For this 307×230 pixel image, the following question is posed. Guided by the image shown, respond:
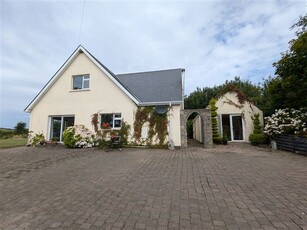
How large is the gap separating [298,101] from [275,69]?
8.95 ft

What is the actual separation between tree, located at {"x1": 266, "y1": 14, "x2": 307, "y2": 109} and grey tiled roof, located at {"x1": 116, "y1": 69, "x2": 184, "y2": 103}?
278 inches

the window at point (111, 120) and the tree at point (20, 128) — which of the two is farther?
the tree at point (20, 128)

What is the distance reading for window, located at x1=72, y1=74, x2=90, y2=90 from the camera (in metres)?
13.9

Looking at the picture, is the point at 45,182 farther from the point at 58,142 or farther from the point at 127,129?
the point at 58,142

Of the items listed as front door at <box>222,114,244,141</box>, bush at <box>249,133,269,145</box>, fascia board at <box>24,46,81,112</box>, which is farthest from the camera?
front door at <box>222,114,244,141</box>

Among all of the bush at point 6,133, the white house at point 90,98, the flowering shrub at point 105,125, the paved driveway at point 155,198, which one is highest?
the white house at point 90,98

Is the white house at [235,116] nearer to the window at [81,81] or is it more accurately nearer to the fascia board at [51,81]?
the window at [81,81]

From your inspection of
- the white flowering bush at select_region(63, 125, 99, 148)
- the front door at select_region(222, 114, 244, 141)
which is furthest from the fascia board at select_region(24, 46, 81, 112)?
the front door at select_region(222, 114, 244, 141)

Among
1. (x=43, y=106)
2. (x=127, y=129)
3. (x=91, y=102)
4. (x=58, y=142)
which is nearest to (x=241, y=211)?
(x=127, y=129)

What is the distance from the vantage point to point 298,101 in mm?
12180

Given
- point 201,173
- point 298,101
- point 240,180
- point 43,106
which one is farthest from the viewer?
point 43,106

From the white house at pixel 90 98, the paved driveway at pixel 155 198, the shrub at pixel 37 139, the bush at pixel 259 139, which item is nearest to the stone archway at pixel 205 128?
the white house at pixel 90 98

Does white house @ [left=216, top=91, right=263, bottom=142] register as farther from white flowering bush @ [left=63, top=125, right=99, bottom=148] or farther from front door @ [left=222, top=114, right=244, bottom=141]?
white flowering bush @ [left=63, top=125, right=99, bottom=148]

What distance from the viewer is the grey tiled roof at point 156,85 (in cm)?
1247
